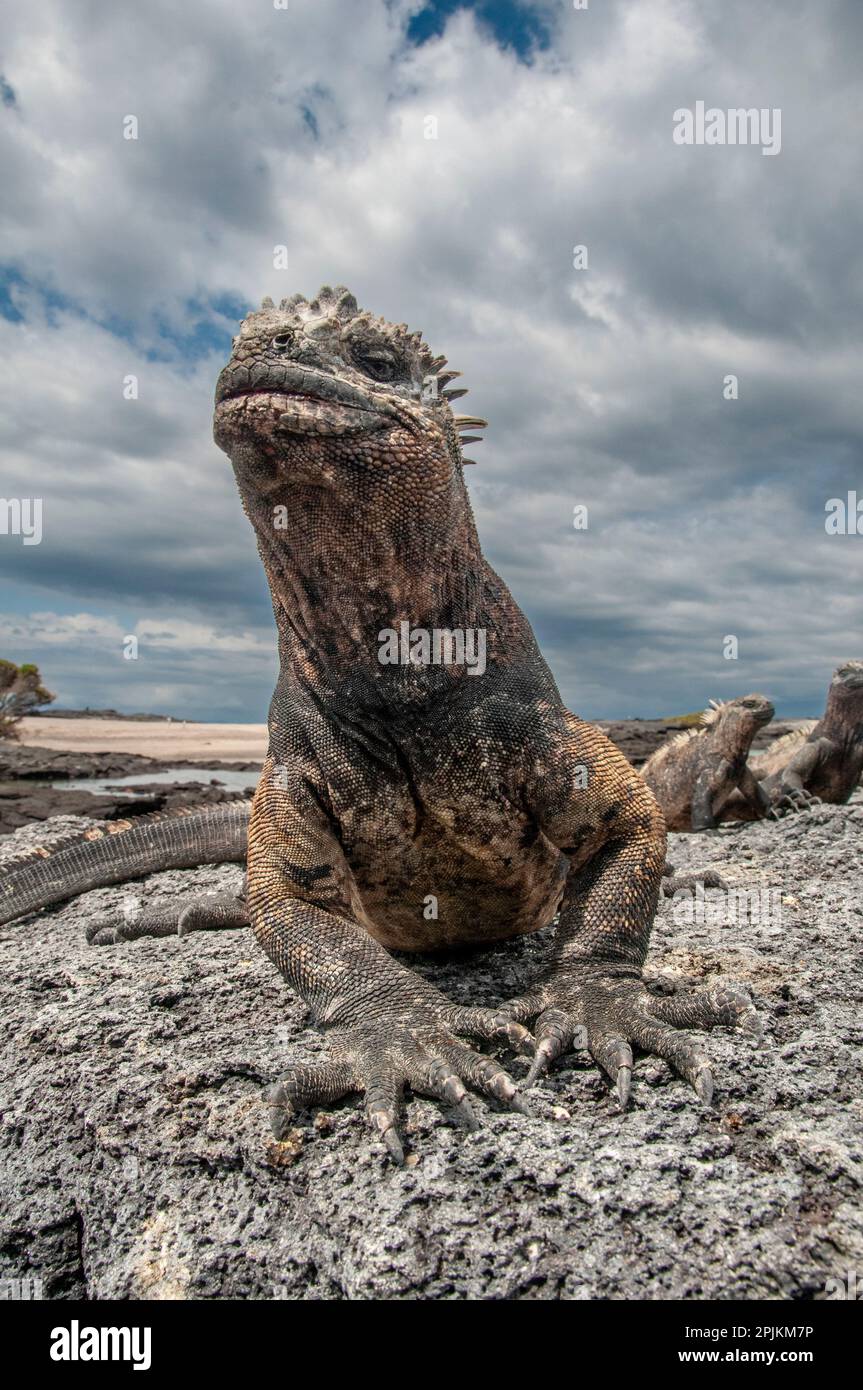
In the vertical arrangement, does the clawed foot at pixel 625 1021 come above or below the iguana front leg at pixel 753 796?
above

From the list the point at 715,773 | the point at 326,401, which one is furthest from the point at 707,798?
the point at 326,401

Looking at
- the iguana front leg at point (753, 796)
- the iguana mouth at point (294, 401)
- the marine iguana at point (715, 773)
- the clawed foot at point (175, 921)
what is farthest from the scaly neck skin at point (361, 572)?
the iguana front leg at point (753, 796)

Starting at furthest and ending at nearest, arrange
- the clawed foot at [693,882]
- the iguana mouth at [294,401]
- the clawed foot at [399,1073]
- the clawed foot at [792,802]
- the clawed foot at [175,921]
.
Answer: the clawed foot at [792,802], the clawed foot at [693,882], the clawed foot at [175,921], the iguana mouth at [294,401], the clawed foot at [399,1073]

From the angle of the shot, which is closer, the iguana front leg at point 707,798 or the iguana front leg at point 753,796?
the iguana front leg at point 707,798

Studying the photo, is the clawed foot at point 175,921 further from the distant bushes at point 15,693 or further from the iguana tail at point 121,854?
the distant bushes at point 15,693

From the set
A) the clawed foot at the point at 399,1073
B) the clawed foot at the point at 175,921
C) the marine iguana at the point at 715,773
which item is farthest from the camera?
the marine iguana at the point at 715,773

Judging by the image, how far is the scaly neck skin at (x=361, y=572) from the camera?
142 inches

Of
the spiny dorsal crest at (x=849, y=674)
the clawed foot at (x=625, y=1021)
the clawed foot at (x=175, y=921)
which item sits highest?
the spiny dorsal crest at (x=849, y=674)

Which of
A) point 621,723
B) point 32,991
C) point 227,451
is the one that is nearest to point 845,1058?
point 227,451

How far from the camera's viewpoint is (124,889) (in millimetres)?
7609

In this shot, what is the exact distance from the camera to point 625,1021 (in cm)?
321

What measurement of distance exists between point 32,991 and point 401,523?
323 cm

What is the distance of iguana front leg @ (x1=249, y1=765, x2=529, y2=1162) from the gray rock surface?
9 centimetres

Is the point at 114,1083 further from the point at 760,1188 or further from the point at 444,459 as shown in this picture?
the point at 444,459
